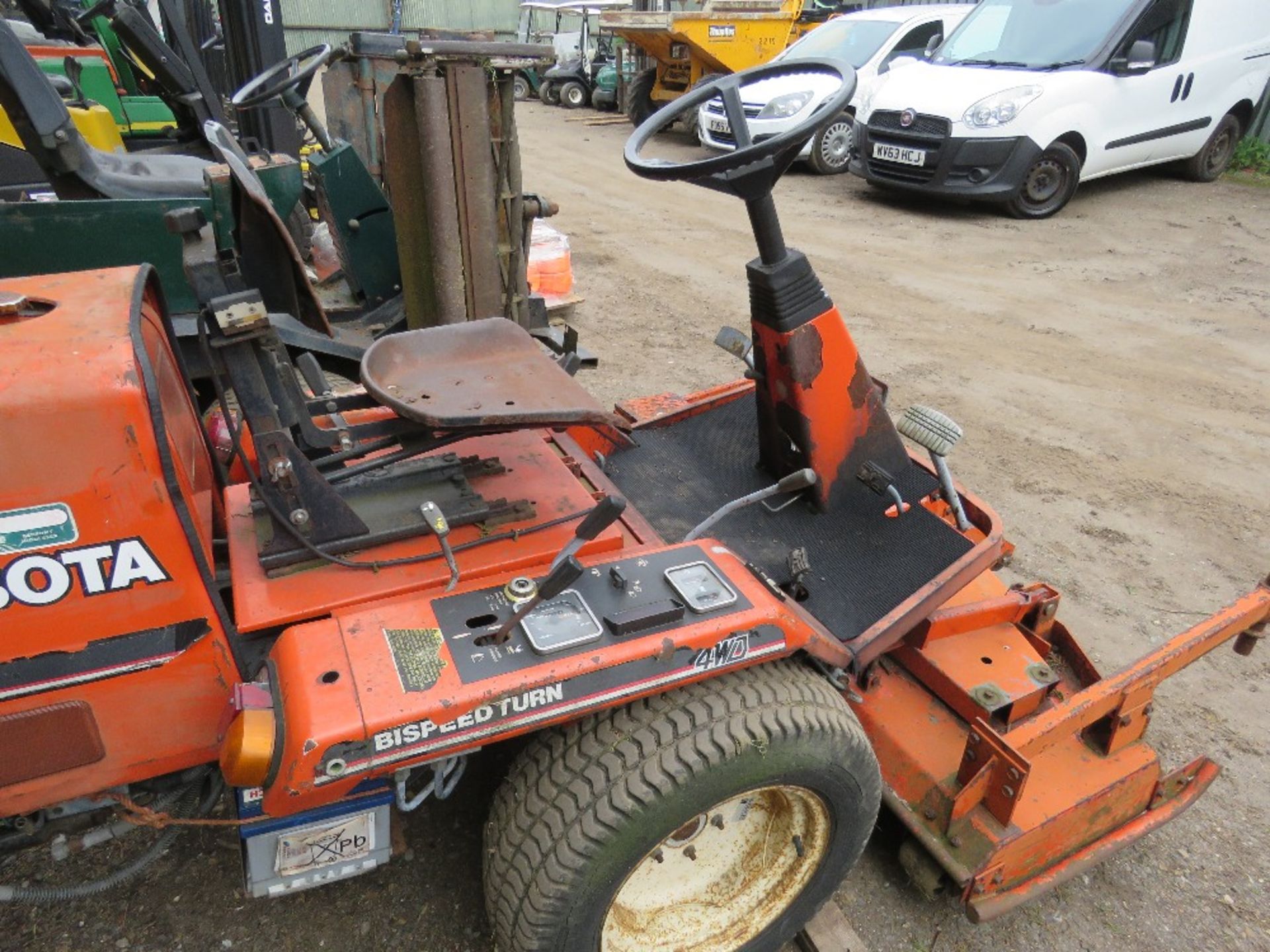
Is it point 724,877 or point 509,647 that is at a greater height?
point 509,647

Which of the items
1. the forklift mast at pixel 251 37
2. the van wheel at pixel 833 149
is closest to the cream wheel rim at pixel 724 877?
the forklift mast at pixel 251 37

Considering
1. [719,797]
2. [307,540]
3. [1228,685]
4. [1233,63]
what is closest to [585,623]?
[719,797]

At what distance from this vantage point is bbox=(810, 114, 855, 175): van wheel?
10.0 meters

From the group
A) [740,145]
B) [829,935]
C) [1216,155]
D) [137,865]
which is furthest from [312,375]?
[1216,155]

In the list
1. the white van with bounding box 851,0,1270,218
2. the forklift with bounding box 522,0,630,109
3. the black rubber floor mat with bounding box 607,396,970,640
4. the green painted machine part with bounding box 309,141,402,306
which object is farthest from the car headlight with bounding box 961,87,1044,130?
the forklift with bounding box 522,0,630,109

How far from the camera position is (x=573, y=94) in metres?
16.9

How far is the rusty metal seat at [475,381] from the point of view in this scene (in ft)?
5.49

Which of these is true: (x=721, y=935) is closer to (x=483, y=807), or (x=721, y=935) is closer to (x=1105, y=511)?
(x=483, y=807)

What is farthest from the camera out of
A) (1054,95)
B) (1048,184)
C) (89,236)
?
(1048,184)

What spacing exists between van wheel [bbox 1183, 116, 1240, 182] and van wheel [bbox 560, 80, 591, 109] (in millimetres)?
10748

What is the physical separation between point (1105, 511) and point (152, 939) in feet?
12.0

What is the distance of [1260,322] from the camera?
6043 mm

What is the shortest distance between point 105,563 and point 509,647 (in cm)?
65

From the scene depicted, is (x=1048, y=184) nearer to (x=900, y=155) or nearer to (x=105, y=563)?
(x=900, y=155)
